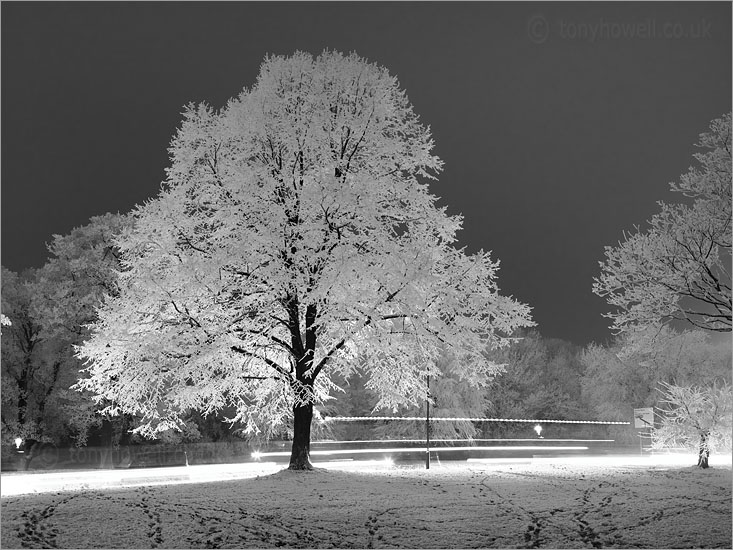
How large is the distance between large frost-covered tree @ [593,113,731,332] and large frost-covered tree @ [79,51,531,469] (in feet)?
16.5

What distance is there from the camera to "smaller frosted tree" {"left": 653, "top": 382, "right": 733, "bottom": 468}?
24.4 metres

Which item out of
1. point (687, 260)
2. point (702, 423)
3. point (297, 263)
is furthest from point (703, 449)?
point (297, 263)

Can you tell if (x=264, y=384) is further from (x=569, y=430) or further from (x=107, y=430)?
(x=569, y=430)

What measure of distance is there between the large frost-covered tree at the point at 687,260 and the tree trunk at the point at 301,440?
32.6 ft

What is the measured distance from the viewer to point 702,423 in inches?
971

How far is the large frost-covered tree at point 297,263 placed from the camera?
786 inches

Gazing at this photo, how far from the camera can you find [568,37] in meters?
19.0

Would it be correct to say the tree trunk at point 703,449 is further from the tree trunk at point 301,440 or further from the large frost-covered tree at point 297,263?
the tree trunk at point 301,440

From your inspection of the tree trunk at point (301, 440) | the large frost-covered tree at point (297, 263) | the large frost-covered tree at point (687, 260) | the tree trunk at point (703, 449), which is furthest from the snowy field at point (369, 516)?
the large frost-covered tree at point (687, 260)

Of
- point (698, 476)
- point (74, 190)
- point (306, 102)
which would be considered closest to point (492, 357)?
point (698, 476)

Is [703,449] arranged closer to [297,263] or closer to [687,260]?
[687,260]

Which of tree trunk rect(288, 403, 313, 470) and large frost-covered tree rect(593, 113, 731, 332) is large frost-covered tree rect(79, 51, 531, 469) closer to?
tree trunk rect(288, 403, 313, 470)

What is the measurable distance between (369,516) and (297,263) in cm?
763

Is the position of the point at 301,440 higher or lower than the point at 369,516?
higher
